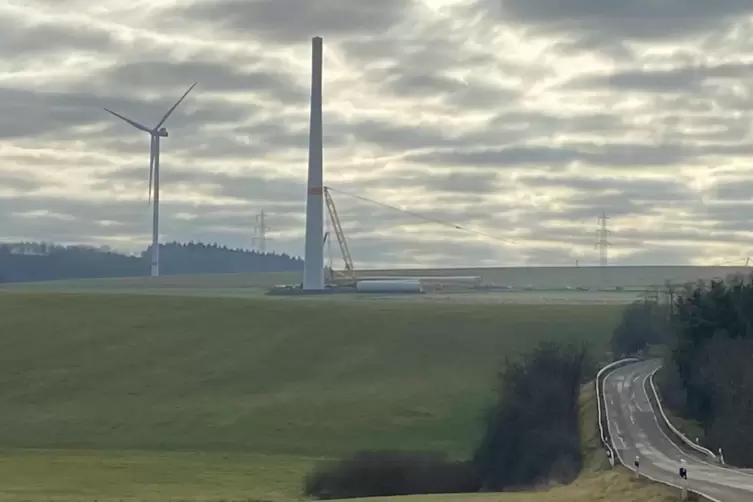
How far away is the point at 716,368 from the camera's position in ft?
184

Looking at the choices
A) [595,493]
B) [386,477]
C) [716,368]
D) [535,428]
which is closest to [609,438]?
[535,428]

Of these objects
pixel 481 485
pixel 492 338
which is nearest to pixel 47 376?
pixel 492 338

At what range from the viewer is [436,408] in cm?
7694

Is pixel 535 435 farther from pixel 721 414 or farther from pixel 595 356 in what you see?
pixel 595 356

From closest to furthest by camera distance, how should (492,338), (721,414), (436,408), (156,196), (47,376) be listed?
(721,414) → (436,408) → (47,376) → (492,338) → (156,196)

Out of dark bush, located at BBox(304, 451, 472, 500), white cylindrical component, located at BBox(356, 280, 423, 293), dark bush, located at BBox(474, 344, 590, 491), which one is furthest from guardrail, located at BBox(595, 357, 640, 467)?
white cylindrical component, located at BBox(356, 280, 423, 293)

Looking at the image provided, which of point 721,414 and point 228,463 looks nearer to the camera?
point 721,414

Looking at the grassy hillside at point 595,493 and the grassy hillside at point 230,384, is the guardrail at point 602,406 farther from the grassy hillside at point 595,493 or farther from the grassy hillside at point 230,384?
the grassy hillside at point 230,384

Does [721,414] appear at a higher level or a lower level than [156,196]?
lower

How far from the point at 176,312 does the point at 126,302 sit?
8859 mm

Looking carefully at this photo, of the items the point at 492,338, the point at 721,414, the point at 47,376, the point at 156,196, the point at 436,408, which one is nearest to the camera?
the point at 721,414

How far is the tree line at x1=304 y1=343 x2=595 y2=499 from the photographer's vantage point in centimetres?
5306

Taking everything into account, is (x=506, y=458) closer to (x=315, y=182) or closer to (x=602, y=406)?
(x=602, y=406)

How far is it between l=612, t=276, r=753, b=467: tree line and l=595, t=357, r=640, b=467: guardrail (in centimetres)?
353
